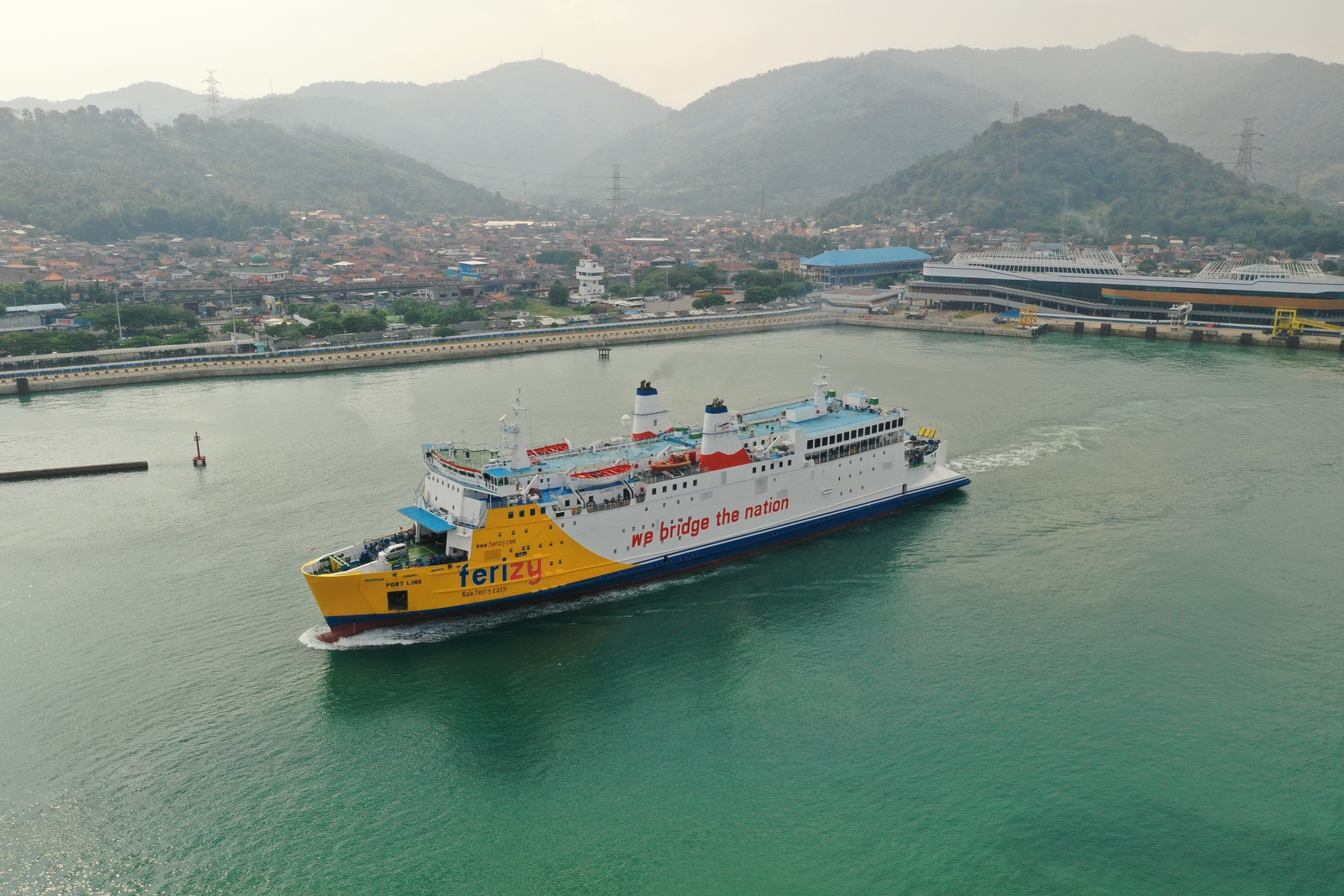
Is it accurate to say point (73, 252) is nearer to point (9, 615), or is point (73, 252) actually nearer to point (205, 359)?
point (205, 359)

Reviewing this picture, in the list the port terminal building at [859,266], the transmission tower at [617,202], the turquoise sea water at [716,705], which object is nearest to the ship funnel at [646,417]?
the turquoise sea water at [716,705]

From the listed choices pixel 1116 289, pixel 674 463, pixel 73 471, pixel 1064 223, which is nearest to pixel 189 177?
pixel 73 471

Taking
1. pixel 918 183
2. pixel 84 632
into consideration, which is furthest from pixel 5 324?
pixel 918 183

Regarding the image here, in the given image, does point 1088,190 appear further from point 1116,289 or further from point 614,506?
point 614,506

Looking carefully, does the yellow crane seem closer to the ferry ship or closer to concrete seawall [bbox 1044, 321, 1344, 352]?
concrete seawall [bbox 1044, 321, 1344, 352]

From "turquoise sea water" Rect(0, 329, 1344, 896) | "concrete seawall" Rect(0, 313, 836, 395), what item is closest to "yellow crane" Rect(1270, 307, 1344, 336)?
"concrete seawall" Rect(0, 313, 836, 395)

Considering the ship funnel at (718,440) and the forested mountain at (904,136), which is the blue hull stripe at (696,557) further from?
the forested mountain at (904,136)
